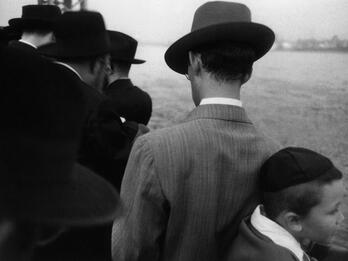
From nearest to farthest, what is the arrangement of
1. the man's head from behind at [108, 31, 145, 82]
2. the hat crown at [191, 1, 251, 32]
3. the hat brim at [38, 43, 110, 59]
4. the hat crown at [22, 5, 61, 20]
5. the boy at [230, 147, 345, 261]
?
1. the boy at [230, 147, 345, 261]
2. the hat crown at [191, 1, 251, 32]
3. the hat brim at [38, 43, 110, 59]
4. the man's head from behind at [108, 31, 145, 82]
5. the hat crown at [22, 5, 61, 20]

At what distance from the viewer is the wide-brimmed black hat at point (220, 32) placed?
1323mm

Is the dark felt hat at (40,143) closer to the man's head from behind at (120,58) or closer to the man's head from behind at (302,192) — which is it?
the man's head from behind at (302,192)

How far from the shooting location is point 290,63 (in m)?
2.88

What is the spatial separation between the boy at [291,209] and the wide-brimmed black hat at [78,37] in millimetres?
957

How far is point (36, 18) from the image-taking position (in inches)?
118

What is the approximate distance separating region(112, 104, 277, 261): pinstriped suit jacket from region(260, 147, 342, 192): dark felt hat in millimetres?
37

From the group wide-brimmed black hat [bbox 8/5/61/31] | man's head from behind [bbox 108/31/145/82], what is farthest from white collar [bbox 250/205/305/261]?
wide-brimmed black hat [bbox 8/5/61/31]

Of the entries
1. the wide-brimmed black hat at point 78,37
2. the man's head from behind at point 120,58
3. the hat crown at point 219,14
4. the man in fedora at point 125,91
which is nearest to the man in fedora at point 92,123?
the wide-brimmed black hat at point 78,37

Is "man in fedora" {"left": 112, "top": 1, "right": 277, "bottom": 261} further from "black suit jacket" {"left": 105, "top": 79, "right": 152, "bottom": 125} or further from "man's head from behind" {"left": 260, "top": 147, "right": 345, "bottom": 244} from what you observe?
"black suit jacket" {"left": 105, "top": 79, "right": 152, "bottom": 125}

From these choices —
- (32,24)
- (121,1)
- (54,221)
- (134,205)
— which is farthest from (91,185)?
(121,1)

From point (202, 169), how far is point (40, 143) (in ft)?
2.24

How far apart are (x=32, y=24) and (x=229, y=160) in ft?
7.02

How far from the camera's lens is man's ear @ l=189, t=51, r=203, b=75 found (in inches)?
53.1

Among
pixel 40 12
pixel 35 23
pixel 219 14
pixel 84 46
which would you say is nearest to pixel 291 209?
pixel 219 14
